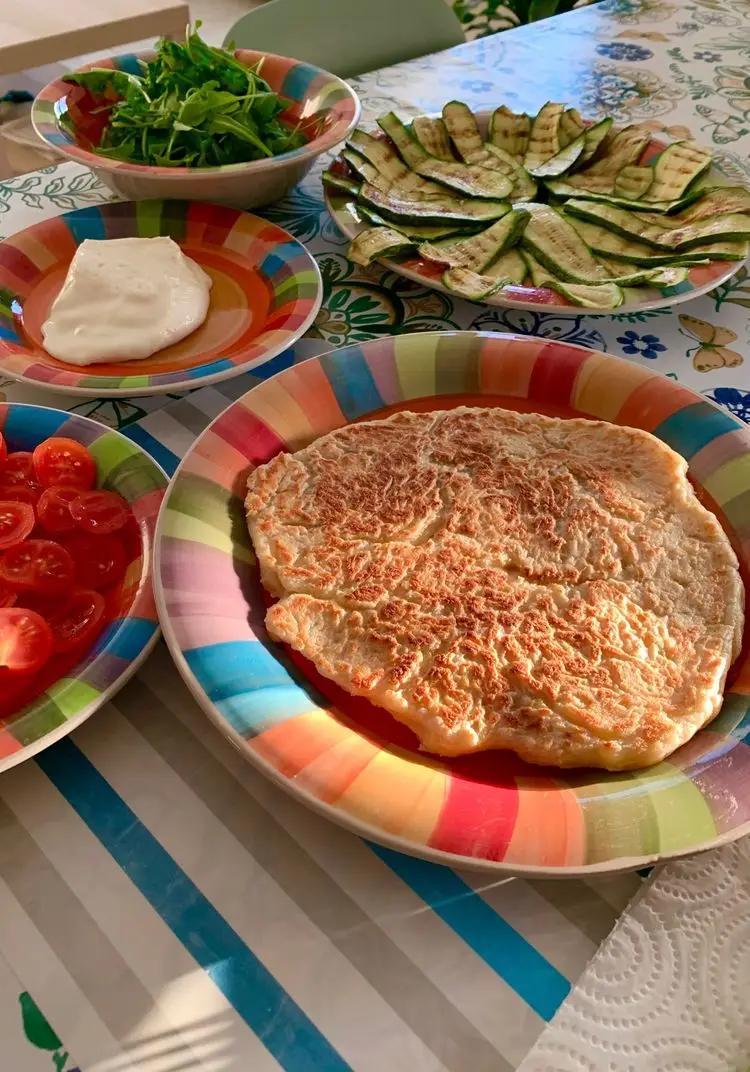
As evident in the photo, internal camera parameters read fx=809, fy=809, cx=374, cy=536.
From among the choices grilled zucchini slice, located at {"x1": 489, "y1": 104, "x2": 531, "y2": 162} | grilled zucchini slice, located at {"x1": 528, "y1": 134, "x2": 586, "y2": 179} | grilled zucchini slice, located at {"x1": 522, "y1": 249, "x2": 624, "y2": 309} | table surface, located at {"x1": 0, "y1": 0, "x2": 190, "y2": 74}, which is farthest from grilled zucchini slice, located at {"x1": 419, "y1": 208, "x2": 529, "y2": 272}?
table surface, located at {"x1": 0, "y1": 0, "x2": 190, "y2": 74}

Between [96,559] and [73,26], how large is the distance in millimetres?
3669

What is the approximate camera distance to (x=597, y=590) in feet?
3.49

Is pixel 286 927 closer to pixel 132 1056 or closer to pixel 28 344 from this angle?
pixel 132 1056

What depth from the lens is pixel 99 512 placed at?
1171 mm

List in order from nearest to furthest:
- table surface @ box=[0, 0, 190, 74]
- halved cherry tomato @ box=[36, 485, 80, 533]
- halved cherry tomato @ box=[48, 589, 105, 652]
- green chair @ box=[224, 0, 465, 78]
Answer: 1. halved cherry tomato @ box=[48, 589, 105, 652]
2. halved cherry tomato @ box=[36, 485, 80, 533]
3. green chair @ box=[224, 0, 465, 78]
4. table surface @ box=[0, 0, 190, 74]

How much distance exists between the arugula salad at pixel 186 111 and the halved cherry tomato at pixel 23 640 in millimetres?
1211

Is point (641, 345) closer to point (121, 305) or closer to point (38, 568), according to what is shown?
point (121, 305)

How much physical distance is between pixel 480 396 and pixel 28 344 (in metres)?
0.84

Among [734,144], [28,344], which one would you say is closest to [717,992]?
[28,344]

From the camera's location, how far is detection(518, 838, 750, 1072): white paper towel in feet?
2.52

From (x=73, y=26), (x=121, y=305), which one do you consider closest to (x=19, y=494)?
(x=121, y=305)

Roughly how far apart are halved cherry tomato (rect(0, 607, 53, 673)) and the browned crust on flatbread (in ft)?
0.94

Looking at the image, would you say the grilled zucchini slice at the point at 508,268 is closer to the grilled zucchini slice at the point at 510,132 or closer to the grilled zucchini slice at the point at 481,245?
the grilled zucchini slice at the point at 481,245

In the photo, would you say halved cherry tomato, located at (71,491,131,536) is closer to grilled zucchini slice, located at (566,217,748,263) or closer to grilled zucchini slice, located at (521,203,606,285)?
grilled zucchini slice, located at (521,203,606,285)
